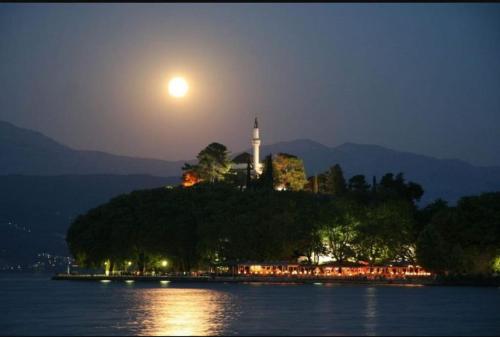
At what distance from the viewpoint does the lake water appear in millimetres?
50875

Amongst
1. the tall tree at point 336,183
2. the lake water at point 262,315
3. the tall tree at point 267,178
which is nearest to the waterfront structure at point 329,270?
the tall tree at point 267,178

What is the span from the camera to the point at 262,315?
2461 inches

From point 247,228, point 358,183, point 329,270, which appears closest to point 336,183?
point 358,183

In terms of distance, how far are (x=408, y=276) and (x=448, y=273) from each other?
411 inches

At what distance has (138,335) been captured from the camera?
154ft

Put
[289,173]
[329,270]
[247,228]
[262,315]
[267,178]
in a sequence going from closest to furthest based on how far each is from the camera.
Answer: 1. [262,315]
2. [247,228]
3. [329,270]
4. [267,178]
5. [289,173]

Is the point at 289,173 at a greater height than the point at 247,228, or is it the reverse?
the point at 289,173

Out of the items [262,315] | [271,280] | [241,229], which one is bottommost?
[262,315]

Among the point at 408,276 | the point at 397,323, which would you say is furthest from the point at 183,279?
the point at 397,323

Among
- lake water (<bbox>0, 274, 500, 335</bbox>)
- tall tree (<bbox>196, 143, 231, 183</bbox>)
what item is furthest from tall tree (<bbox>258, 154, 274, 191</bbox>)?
lake water (<bbox>0, 274, 500, 335</bbox>)

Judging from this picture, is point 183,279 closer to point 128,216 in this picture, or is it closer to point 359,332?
point 128,216

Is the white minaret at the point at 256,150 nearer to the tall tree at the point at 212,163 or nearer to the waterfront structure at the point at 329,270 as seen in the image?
the tall tree at the point at 212,163

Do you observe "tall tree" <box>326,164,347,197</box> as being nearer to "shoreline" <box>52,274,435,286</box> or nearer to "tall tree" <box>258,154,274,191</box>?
"tall tree" <box>258,154,274,191</box>

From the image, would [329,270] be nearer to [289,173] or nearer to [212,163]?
[289,173]
